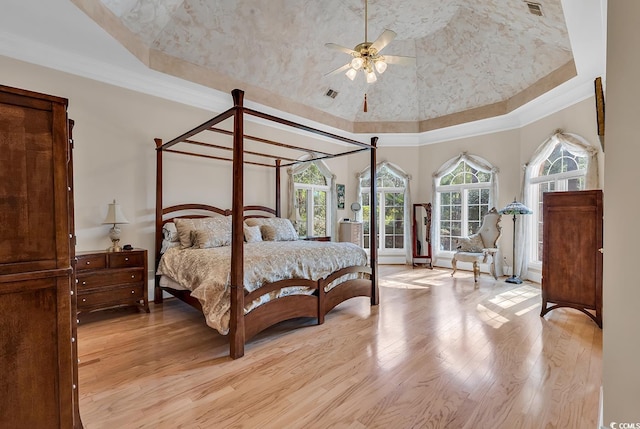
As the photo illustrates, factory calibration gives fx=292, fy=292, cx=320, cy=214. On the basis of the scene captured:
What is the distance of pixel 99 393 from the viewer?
2.06 meters

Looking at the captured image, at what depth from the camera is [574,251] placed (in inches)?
135

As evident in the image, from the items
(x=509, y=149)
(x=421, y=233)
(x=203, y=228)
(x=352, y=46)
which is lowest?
(x=421, y=233)

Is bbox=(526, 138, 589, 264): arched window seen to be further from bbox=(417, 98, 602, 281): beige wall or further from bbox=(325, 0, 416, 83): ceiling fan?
bbox=(325, 0, 416, 83): ceiling fan

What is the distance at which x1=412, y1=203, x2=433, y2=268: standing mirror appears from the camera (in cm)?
698

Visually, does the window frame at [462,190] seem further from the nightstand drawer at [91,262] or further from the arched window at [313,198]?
the nightstand drawer at [91,262]

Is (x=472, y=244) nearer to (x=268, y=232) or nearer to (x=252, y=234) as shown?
(x=268, y=232)

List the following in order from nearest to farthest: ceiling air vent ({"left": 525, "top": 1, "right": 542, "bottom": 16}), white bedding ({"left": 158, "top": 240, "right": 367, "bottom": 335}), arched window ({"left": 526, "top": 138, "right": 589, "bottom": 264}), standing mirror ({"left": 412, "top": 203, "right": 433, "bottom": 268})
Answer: white bedding ({"left": 158, "top": 240, "right": 367, "bottom": 335})
ceiling air vent ({"left": 525, "top": 1, "right": 542, "bottom": 16})
arched window ({"left": 526, "top": 138, "right": 589, "bottom": 264})
standing mirror ({"left": 412, "top": 203, "right": 433, "bottom": 268})

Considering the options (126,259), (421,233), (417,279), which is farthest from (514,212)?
(126,259)

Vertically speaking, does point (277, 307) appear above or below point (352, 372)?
above

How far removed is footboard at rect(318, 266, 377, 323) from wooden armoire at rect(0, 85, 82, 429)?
7.73 feet

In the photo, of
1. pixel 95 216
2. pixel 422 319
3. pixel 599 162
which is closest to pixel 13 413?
pixel 95 216

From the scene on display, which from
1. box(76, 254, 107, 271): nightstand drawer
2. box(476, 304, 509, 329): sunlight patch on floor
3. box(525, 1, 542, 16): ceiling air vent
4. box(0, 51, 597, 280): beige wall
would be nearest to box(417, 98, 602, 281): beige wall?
box(0, 51, 597, 280): beige wall

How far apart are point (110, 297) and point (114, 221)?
0.91m

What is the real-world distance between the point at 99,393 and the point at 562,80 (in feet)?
22.7
